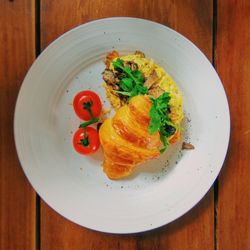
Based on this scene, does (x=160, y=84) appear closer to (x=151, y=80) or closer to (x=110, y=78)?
(x=151, y=80)

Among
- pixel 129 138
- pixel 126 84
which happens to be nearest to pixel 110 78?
pixel 126 84

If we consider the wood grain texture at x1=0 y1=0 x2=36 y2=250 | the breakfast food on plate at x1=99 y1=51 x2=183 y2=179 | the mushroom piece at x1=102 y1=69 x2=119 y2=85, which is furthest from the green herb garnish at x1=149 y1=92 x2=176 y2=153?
the wood grain texture at x1=0 y1=0 x2=36 y2=250

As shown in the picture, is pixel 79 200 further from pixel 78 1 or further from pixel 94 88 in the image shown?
pixel 78 1

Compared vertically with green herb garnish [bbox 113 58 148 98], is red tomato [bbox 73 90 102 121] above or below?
below

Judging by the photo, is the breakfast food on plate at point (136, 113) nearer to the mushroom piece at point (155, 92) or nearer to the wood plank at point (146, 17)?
the mushroom piece at point (155, 92)

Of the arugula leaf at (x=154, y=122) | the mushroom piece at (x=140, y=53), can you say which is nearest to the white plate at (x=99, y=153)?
the mushroom piece at (x=140, y=53)

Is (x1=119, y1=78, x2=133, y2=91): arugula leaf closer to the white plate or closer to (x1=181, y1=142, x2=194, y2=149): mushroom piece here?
the white plate
